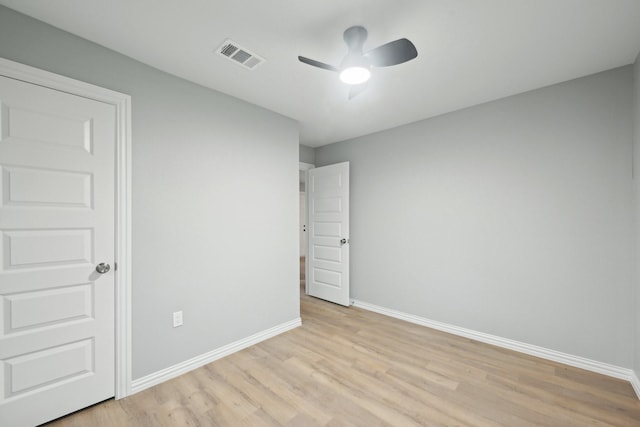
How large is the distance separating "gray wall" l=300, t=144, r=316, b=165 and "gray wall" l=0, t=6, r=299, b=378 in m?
1.22

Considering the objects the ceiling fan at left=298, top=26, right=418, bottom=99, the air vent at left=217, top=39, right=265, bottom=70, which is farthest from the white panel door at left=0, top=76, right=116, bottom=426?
the ceiling fan at left=298, top=26, right=418, bottom=99

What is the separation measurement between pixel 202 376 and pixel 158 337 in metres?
0.49

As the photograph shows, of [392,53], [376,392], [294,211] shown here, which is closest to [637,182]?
[392,53]

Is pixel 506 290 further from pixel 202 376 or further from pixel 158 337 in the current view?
pixel 158 337

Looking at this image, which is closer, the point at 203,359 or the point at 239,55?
the point at 239,55

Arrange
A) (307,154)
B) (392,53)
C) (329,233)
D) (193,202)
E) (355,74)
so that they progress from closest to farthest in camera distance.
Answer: (392,53), (355,74), (193,202), (329,233), (307,154)

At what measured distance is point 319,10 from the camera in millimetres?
1577

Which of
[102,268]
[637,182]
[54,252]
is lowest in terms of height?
[102,268]

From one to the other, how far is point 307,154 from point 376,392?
3482 millimetres

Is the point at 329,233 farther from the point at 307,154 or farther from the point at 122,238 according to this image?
the point at 122,238

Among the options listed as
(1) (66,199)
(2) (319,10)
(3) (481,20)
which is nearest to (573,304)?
(3) (481,20)

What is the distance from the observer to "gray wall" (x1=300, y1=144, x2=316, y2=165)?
4.41 m

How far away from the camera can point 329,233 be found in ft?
13.4

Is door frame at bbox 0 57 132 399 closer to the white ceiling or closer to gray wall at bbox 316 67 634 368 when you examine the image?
the white ceiling
